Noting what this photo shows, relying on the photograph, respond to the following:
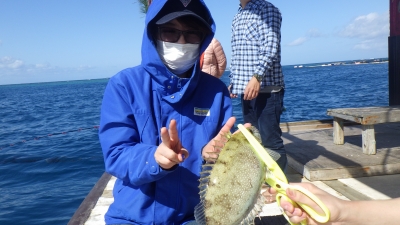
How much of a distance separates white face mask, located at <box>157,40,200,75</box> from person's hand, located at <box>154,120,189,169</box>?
0.89m

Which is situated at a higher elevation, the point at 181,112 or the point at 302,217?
the point at 181,112

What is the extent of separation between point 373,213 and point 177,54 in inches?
65.4

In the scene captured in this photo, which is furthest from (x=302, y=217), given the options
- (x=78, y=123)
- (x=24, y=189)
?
(x=78, y=123)

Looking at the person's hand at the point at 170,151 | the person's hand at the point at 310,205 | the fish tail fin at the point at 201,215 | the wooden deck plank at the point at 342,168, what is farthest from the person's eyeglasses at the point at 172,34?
the wooden deck plank at the point at 342,168

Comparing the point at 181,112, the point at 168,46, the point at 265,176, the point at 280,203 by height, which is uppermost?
the point at 168,46

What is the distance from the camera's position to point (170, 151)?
1827 mm

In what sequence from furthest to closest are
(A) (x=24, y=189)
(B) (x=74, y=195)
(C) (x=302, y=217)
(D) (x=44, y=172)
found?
(D) (x=44, y=172) → (A) (x=24, y=189) → (B) (x=74, y=195) → (C) (x=302, y=217)

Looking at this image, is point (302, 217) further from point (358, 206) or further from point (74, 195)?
point (74, 195)

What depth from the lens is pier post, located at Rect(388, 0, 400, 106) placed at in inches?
292

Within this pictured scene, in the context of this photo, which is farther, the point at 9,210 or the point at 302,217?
the point at 9,210

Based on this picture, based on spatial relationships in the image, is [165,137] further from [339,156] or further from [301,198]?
[339,156]

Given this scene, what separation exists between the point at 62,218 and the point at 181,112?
18.7ft

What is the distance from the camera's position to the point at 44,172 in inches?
398

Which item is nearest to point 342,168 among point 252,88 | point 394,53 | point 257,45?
point 252,88
